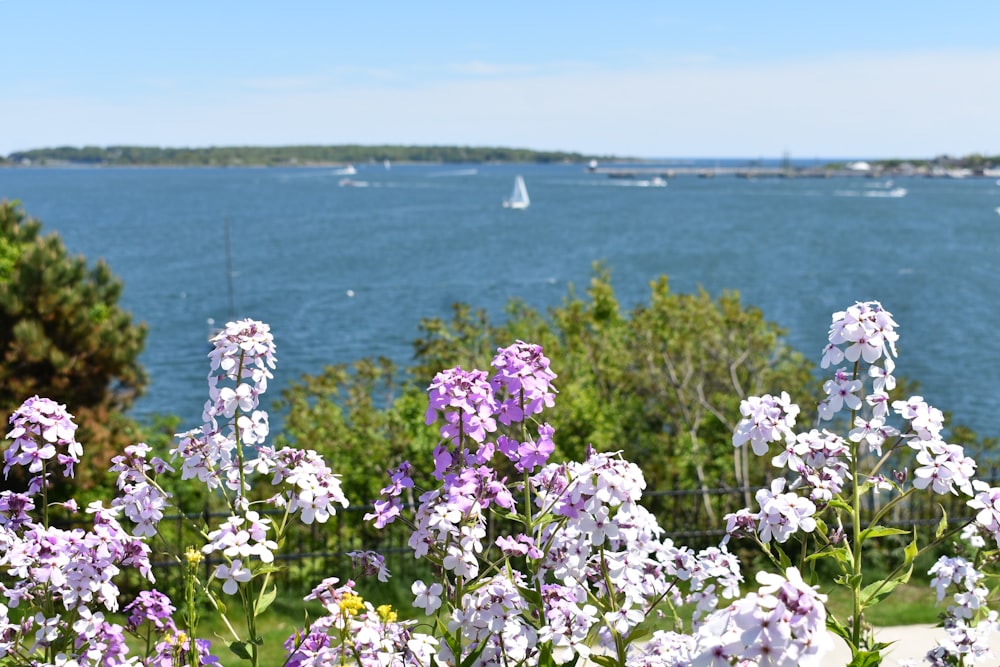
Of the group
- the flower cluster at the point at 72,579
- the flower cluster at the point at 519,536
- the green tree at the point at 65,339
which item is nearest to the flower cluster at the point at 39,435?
the flower cluster at the point at 72,579

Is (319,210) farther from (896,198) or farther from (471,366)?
(471,366)

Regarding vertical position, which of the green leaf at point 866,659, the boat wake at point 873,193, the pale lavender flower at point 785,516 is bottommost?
the boat wake at point 873,193

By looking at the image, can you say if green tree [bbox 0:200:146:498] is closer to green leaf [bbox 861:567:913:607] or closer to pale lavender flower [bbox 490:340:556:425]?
pale lavender flower [bbox 490:340:556:425]

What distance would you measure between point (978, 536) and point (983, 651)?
4.18 ft

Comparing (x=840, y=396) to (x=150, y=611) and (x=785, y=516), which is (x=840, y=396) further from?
(x=150, y=611)

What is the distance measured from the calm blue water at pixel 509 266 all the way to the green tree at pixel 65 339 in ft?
51.8

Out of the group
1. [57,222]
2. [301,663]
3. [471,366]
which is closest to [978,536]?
[301,663]

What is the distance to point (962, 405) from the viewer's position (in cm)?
2683

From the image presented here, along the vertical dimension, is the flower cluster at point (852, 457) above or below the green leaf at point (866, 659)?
above

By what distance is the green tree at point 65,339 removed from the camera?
10023 mm

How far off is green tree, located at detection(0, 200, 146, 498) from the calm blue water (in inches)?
621

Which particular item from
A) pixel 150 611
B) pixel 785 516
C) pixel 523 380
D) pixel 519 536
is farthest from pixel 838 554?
pixel 150 611

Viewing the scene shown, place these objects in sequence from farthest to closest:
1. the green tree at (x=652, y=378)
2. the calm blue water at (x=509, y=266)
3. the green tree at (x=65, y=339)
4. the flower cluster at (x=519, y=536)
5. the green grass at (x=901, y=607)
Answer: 1. the calm blue water at (x=509, y=266)
2. the green tree at (x=652, y=378)
3. the green tree at (x=65, y=339)
4. the green grass at (x=901, y=607)
5. the flower cluster at (x=519, y=536)

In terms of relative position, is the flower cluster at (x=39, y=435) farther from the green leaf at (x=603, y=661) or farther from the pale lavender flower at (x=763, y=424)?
the pale lavender flower at (x=763, y=424)
